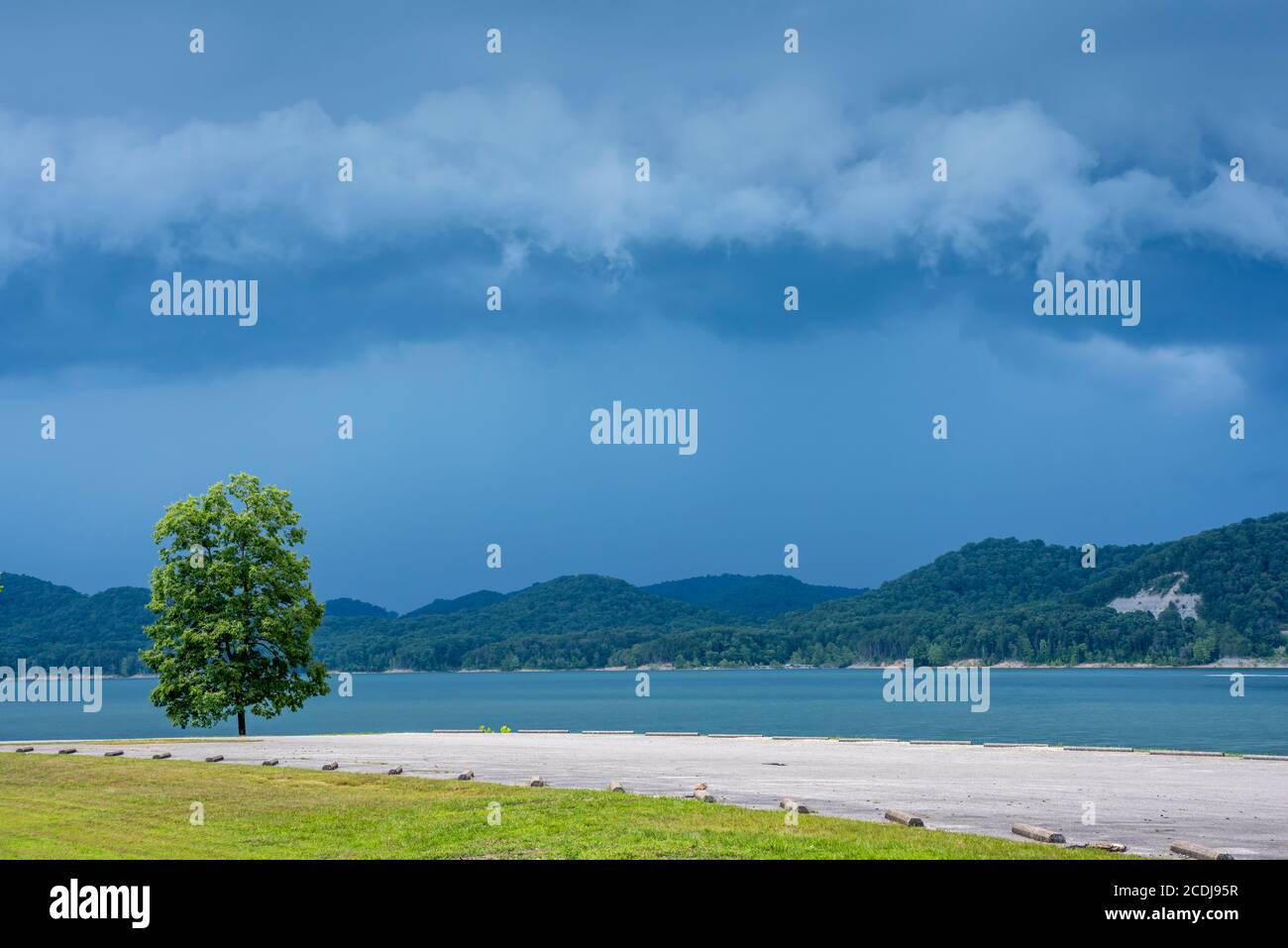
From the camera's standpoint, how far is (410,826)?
21719 millimetres

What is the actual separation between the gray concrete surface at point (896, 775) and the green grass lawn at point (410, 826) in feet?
7.18

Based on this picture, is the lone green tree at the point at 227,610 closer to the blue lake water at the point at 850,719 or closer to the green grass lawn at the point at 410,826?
the green grass lawn at the point at 410,826

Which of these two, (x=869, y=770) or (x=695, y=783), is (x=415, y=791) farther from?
(x=869, y=770)

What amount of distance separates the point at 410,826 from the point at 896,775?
14.8m

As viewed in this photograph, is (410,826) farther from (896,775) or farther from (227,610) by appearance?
(227,610)

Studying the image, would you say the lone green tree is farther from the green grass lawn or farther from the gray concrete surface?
the green grass lawn

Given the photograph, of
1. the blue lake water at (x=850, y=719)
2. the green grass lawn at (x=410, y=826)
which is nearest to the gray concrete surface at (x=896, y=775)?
the green grass lawn at (x=410, y=826)

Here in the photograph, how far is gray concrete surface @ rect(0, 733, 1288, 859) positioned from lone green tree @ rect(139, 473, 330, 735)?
139 inches

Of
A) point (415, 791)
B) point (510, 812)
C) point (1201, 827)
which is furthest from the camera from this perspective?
point (415, 791)

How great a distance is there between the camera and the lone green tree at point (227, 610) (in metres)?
51.8
